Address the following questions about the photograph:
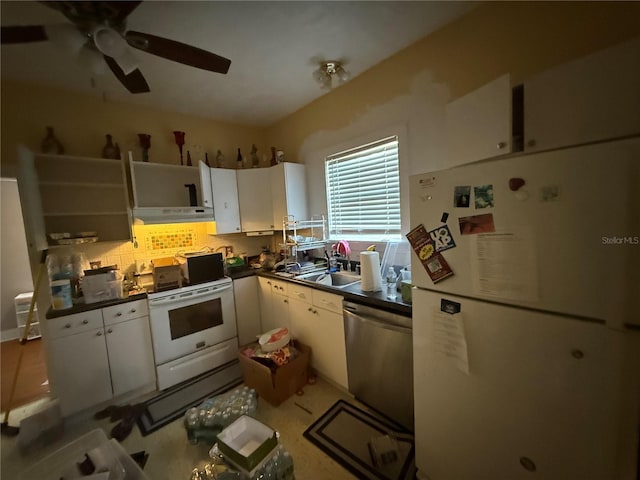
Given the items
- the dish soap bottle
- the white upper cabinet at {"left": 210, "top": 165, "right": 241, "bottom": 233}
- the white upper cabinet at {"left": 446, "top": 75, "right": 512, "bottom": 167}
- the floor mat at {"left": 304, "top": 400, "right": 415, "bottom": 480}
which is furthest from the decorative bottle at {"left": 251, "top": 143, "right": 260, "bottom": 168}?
the floor mat at {"left": 304, "top": 400, "right": 415, "bottom": 480}

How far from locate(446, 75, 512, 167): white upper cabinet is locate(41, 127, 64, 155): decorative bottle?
1468mm

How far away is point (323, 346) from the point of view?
1948mm

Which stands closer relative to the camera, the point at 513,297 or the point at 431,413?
the point at 513,297

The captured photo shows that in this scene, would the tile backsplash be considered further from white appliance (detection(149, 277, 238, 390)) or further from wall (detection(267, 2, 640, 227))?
wall (detection(267, 2, 640, 227))

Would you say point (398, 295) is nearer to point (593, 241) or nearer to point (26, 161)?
point (593, 241)

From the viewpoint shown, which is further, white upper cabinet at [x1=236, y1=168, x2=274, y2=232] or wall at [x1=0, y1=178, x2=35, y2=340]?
white upper cabinet at [x1=236, y1=168, x2=274, y2=232]

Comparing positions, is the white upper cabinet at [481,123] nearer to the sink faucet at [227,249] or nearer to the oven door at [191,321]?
the oven door at [191,321]

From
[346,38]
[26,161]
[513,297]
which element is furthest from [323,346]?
[346,38]

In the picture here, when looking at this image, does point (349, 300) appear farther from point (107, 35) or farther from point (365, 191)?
point (107, 35)

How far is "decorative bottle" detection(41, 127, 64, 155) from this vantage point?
2.22 ft

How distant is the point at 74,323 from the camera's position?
171cm

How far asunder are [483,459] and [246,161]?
9.93ft

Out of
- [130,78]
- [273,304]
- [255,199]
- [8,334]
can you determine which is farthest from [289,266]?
[8,334]

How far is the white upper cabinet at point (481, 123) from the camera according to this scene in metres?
1.00
